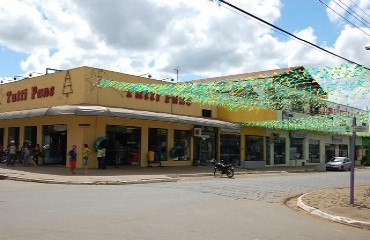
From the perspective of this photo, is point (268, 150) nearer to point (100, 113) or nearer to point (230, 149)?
point (230, 149)

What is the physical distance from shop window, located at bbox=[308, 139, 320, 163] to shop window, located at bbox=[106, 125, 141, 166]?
24.3 meters

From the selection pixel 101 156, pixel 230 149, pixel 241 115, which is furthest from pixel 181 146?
pixel 101 156

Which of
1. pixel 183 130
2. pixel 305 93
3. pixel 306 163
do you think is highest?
pixel 305 93

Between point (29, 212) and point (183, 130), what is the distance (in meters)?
22.5

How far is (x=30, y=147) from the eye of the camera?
2923cm

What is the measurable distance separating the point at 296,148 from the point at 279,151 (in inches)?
136

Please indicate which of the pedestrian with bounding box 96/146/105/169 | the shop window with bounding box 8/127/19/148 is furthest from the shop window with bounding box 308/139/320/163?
the shop window with bounding box 8/127/19/148

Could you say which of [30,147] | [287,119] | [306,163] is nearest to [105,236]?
[30,147]

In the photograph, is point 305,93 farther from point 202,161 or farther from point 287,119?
point 287,119

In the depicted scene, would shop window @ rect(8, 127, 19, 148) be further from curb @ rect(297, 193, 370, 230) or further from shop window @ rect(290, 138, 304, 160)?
shop window @ rect(290, 138, 304, 160)

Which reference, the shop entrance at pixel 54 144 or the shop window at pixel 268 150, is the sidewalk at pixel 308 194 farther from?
the shop window at pixel 268 150

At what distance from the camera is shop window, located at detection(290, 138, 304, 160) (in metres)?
43.9

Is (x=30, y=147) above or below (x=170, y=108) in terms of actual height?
below

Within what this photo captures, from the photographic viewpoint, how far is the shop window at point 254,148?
38.3m
